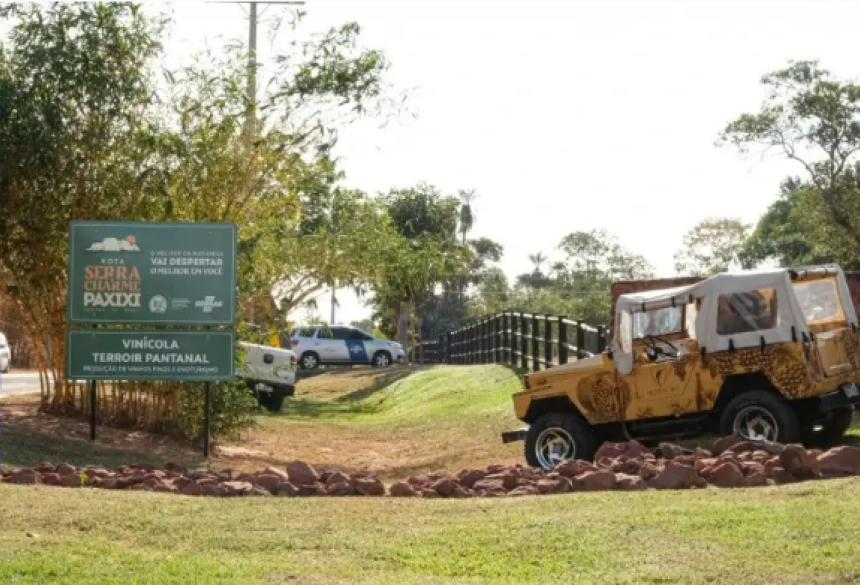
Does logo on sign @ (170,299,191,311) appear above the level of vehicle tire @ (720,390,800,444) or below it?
above

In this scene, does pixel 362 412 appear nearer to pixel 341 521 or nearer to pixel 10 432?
pixel 10 432

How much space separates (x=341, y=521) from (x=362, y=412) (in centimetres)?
2381

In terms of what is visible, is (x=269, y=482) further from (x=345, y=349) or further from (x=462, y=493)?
(x=345, y=349)

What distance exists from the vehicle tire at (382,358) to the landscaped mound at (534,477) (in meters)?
38.2

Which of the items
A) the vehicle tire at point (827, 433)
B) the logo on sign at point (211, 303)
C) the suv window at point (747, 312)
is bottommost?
the vehicle tire at point (827, 433)

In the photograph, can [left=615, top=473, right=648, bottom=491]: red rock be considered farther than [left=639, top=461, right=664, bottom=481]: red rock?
No

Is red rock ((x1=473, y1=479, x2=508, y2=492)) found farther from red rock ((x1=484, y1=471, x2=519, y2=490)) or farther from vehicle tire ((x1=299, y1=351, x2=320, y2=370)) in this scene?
vehicle tire ((x1=299, y1=351, x2=320, y2=370))

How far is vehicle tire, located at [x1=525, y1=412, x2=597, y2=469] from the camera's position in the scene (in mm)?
16484

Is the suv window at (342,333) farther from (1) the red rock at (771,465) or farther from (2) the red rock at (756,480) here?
(2) the red rock at (756,480)

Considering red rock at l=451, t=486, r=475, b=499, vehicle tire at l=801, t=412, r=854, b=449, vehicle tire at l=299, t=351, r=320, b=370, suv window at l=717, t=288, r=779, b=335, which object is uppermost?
vehicle tire at l=299, t=351, r=320, b=370

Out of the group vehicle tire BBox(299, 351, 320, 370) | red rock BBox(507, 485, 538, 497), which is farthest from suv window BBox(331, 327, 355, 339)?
red rock BBox(507, 485, 538, 497)

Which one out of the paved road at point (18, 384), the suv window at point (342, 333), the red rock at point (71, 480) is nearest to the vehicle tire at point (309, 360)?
the suv window at point (342, 333)

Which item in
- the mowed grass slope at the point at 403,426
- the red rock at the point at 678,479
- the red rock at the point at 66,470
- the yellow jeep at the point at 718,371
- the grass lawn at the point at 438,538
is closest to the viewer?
the grass lawn at the point at 438,538

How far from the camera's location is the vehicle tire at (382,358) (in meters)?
52.7
